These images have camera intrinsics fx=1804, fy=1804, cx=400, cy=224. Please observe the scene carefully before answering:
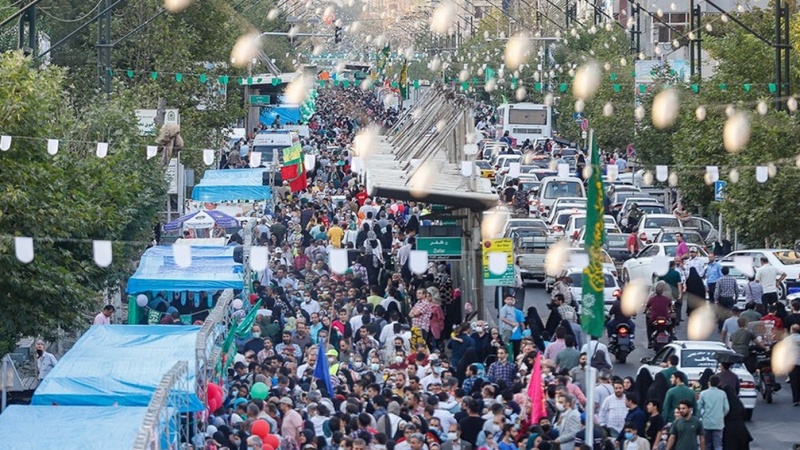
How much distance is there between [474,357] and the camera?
22.4 metres

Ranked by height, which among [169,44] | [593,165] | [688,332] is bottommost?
[688,332]

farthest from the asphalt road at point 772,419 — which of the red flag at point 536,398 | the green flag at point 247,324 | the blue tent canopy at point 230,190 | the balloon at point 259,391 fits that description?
the blue tent canopy at point 230,190

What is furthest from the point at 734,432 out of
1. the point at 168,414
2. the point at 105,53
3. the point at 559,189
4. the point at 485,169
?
the point at 485,169

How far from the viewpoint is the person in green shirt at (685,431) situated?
57.4ft

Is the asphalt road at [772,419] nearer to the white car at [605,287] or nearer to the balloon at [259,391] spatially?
the white car at [605,287]

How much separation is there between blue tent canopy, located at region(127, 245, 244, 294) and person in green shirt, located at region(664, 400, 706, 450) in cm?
1016

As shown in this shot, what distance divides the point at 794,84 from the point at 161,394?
103 feet

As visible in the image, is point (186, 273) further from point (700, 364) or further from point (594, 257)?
point (594, 257)

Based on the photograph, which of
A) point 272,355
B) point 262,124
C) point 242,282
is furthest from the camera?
point 262,124

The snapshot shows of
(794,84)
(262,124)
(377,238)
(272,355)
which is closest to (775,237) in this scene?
(377,238)

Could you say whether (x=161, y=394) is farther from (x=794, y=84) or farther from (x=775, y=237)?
(x=794, y=84)

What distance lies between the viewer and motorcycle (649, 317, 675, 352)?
26922 mm

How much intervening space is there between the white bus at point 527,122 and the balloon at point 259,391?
5488 centimetres

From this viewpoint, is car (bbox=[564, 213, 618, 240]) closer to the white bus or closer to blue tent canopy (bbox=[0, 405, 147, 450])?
blue tent canopy (bbox=[0, 405, 147, 450])
